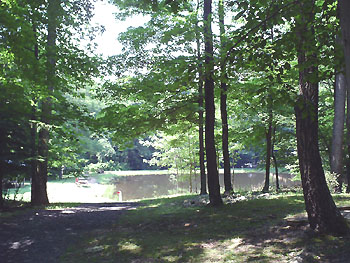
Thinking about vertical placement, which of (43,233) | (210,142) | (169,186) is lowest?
(169,186)

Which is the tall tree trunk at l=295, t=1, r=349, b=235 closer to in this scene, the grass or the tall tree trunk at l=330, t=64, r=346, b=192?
the grass

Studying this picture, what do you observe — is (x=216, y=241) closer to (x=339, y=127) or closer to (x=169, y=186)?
(x=339, y=127)

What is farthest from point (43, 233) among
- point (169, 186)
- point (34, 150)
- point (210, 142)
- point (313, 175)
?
point (169, 186)

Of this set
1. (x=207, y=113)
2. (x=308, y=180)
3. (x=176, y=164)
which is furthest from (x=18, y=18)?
(x=176, y=164)

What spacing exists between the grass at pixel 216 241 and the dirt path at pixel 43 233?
0.42m

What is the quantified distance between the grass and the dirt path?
0.42 metres

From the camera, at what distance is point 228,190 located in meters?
12.3

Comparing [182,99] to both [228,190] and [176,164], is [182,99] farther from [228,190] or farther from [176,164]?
[176,164]

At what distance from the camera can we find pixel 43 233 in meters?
6.77

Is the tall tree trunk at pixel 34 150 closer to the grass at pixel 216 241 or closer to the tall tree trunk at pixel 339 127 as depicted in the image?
the grass at pixel 216 241

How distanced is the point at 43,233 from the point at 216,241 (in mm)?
4065

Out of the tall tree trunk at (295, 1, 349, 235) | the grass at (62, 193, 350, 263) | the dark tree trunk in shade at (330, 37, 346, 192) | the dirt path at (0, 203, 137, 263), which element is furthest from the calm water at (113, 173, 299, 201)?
the tall tree trunk at (295, 1, 349, 235)

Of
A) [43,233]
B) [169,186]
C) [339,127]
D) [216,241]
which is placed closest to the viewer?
[216,241]

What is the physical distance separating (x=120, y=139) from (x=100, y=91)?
7.02ft
